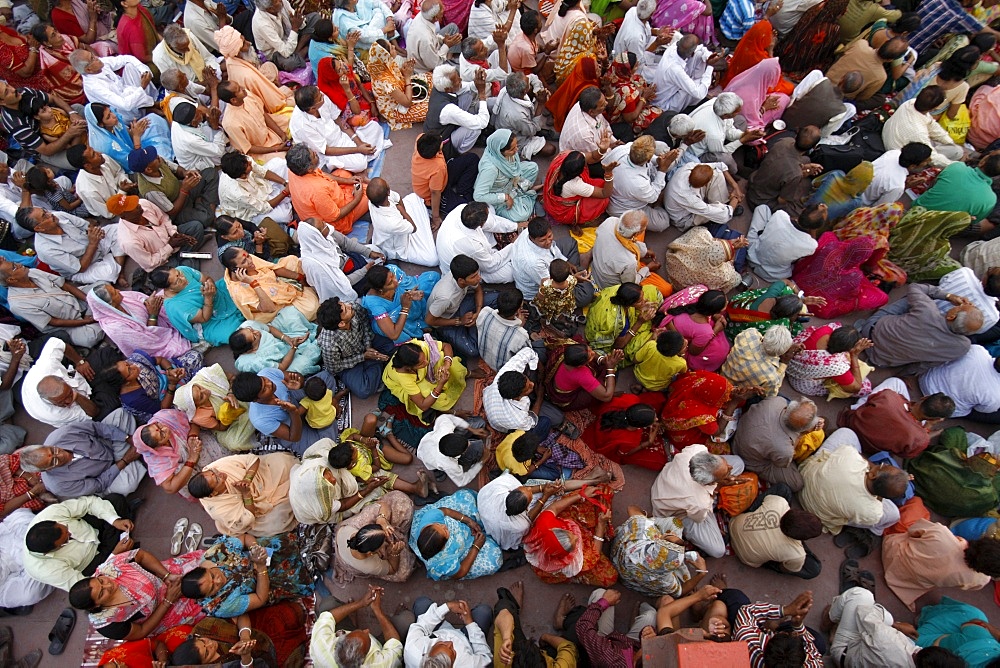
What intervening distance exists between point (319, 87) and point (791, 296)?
6262 millimetres

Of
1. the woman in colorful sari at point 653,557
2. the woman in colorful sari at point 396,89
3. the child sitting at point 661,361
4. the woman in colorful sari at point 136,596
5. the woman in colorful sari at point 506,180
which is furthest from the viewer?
the woman in colorful sari at point 396,89

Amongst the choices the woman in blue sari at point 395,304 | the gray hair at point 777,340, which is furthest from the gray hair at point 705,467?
the woman in blue sari at point 395,304

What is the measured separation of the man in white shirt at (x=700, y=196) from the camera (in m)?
5.80

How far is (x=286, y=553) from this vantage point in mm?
4676

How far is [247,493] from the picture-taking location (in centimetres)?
449

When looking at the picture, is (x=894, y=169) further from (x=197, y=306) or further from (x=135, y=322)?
(x=135, y=322)

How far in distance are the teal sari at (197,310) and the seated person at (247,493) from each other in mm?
1692

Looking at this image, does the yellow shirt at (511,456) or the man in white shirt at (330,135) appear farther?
the man in white shirt at (330,135)

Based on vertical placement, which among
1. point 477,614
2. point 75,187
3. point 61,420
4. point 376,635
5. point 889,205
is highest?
point 889,205

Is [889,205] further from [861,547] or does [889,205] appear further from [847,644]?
[847,644]

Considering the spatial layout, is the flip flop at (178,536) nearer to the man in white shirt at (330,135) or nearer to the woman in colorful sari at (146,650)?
the woman in colorful sari at (146,650)

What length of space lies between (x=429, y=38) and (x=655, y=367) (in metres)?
5.29

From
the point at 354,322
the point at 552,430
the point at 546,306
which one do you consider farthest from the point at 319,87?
the point at 552,430

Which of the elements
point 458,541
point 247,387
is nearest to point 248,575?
point 247,387
